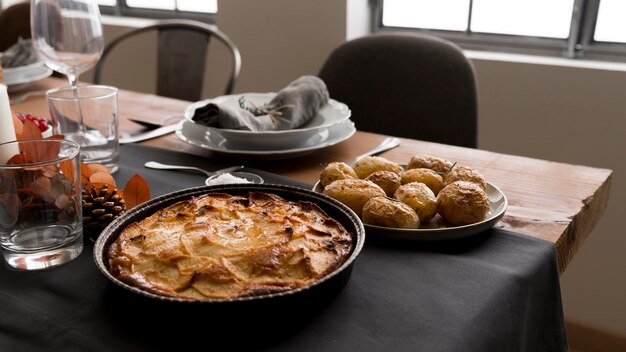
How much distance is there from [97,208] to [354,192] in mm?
335

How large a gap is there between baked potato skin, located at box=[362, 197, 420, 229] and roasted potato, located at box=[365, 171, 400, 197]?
71 mm

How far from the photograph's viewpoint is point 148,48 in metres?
2.99

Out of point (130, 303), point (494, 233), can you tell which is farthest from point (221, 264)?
point (494, 233)

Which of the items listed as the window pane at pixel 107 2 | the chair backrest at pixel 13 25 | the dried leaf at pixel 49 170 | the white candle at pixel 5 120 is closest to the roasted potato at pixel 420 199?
the dried leaf at pixel 49 170

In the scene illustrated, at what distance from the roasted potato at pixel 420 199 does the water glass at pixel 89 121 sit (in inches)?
19.6

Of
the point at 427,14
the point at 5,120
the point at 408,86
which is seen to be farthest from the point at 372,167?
the point at 427,14

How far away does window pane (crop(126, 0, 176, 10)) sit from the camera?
3.13 meters

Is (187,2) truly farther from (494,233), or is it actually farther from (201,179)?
(494,233)

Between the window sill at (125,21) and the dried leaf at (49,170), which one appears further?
the window sill at (125,21)

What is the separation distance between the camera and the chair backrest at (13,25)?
7.73 feet

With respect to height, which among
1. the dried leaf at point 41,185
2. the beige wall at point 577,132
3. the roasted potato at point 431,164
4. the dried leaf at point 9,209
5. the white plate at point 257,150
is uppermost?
the dried leaf at point 41,185

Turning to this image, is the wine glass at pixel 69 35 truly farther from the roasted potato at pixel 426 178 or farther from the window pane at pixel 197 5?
the window pane at pixel 197 5

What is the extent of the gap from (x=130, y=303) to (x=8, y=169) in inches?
8.2

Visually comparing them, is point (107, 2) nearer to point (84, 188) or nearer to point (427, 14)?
point (427, 14)
